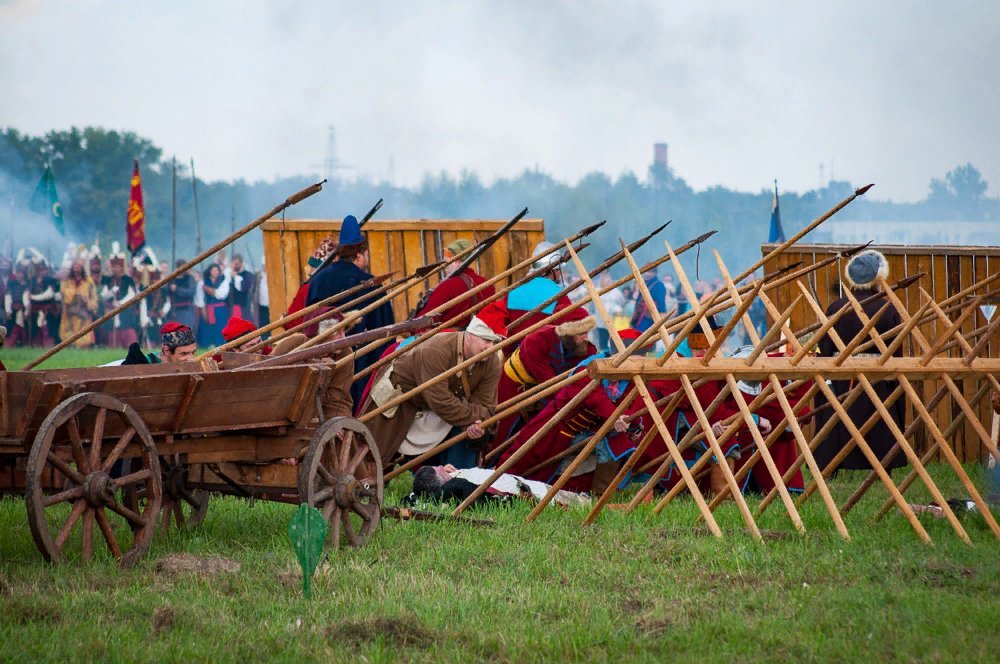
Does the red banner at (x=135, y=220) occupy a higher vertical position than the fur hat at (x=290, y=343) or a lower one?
higher

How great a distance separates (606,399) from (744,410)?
1.68 metres

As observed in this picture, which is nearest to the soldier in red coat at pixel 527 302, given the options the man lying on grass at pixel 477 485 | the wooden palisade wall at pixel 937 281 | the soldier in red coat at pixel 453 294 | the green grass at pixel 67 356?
the soldier in red coat at pixel 453 294

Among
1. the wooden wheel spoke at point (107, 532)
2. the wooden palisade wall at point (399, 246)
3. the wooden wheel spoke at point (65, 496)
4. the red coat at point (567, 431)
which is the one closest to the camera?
the wooden wheel spoke at point (65, 496)

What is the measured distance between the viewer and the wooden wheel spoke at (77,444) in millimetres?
5211

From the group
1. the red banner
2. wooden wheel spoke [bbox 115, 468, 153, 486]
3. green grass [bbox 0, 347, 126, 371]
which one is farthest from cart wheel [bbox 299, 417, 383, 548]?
the red banner

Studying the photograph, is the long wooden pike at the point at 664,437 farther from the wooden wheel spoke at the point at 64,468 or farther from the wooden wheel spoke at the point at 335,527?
the wooden wheel spoke at the point at 64,468

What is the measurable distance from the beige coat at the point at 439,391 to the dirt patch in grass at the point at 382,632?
3.31 m

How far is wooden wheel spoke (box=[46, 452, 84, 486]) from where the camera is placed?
518 centimetres

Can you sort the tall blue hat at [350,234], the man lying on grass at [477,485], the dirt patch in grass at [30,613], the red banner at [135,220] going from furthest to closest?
the red banner at [135,220] < the tall blue hat at [350,234] < the man lying on grass at [477,485] < the dirt patch in grass at [30,613]

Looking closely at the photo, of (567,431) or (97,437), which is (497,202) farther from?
(97,437)

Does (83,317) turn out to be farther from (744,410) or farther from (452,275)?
(744,410)

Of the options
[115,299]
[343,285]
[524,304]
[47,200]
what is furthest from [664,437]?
[47,200]


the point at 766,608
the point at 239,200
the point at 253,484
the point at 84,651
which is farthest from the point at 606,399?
the point at 239,200

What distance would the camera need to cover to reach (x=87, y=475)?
5.35m
